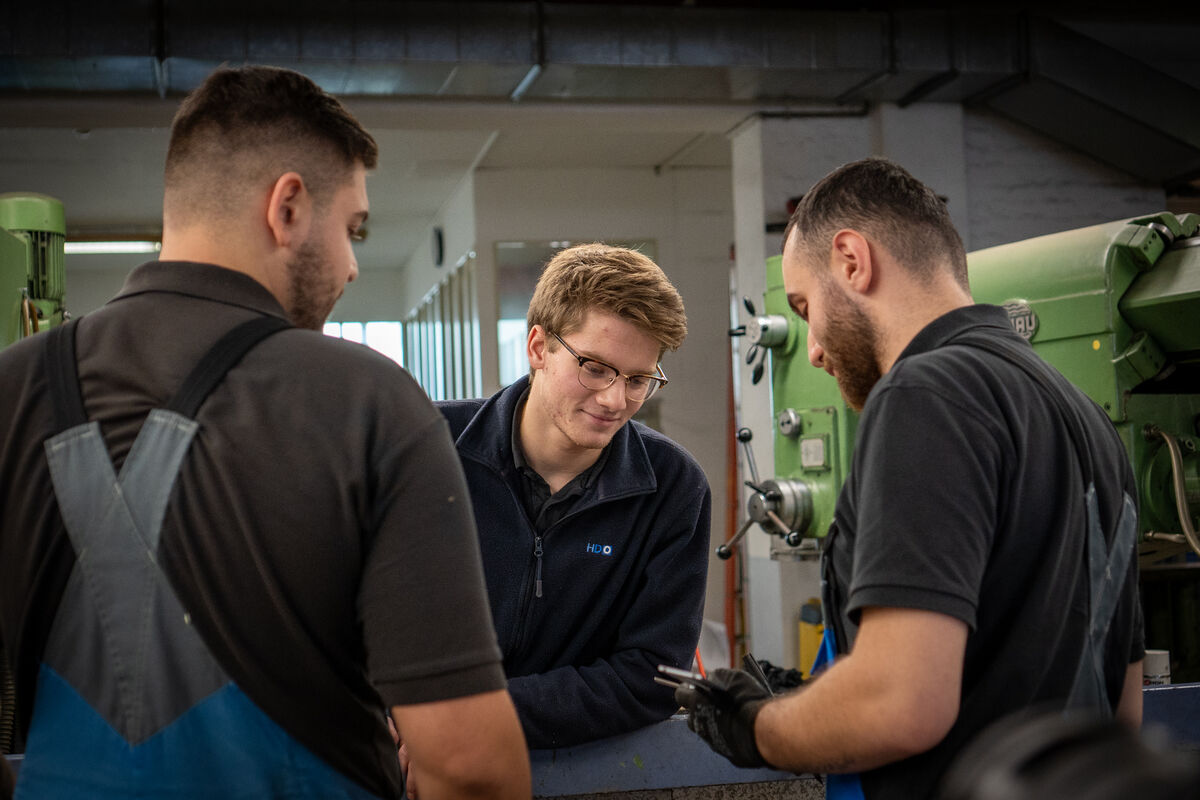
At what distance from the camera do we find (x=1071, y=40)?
4641 mm

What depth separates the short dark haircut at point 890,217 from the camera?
4.37 ft

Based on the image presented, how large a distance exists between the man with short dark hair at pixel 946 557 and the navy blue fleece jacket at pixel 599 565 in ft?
1.53

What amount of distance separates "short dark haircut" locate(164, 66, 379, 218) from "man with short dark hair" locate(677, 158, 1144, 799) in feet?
2.07

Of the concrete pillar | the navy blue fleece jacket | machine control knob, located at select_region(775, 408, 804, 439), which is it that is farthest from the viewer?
the concrete pillar

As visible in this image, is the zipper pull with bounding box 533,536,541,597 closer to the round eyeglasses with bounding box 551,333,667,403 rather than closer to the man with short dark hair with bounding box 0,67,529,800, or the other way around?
the round eyeglasses with bounding box 551,333,667,403

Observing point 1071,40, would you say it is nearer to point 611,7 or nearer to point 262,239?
point 611,7

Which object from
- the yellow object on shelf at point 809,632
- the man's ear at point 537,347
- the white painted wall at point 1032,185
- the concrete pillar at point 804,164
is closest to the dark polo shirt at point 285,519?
the man's ear at point 537,347

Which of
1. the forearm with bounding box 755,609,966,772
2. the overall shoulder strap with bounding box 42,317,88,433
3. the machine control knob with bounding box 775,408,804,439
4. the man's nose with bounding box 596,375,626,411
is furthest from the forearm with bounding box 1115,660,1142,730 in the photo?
the machine control knob with bounding box 775,408,804,439

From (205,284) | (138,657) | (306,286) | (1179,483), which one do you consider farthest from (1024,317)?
(138,657)

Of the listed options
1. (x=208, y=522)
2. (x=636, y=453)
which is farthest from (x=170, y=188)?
(x=636, y=453)

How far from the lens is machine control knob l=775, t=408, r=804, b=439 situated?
3551 millimetres

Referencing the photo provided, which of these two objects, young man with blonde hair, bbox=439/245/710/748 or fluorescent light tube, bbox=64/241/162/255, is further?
fluorescent light tube, bbox=64/241/162/255

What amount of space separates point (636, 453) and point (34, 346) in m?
1.08

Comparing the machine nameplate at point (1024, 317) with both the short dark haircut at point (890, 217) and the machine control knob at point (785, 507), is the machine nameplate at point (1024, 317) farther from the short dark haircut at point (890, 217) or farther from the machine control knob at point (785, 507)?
the machine control knob at point (785, 507)
